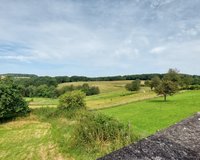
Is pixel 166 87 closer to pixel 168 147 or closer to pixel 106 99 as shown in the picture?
pixel 106 99

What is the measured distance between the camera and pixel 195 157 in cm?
237

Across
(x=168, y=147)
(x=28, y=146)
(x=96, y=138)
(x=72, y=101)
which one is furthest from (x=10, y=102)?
(x=168, y=147)

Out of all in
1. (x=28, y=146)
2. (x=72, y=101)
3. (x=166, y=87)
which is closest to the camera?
(x=28, y=146)

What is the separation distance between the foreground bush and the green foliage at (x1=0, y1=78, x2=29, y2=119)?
73.7 feet

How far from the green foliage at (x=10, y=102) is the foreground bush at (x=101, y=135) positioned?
22.5 meters

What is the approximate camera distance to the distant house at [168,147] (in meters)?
2.24

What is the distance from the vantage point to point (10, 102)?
38.9m

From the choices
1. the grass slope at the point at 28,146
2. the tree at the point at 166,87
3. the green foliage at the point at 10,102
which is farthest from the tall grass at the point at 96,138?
the tree at the point at 166,87

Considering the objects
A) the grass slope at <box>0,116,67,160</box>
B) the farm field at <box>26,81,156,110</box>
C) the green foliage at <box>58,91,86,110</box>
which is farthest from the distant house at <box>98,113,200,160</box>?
the farm field at <box>26,81,156,110</box>

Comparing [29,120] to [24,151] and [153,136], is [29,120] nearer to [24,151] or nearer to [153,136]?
[24,151]

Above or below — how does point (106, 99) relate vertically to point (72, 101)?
below

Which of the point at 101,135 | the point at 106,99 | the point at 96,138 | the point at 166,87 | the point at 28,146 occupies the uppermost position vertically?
the point at 166,87

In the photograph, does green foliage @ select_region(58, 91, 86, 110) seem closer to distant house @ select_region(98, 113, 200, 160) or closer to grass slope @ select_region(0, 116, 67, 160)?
grass slope @ select_region(0, 116, 67, 160)

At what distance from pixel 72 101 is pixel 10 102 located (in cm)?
927
